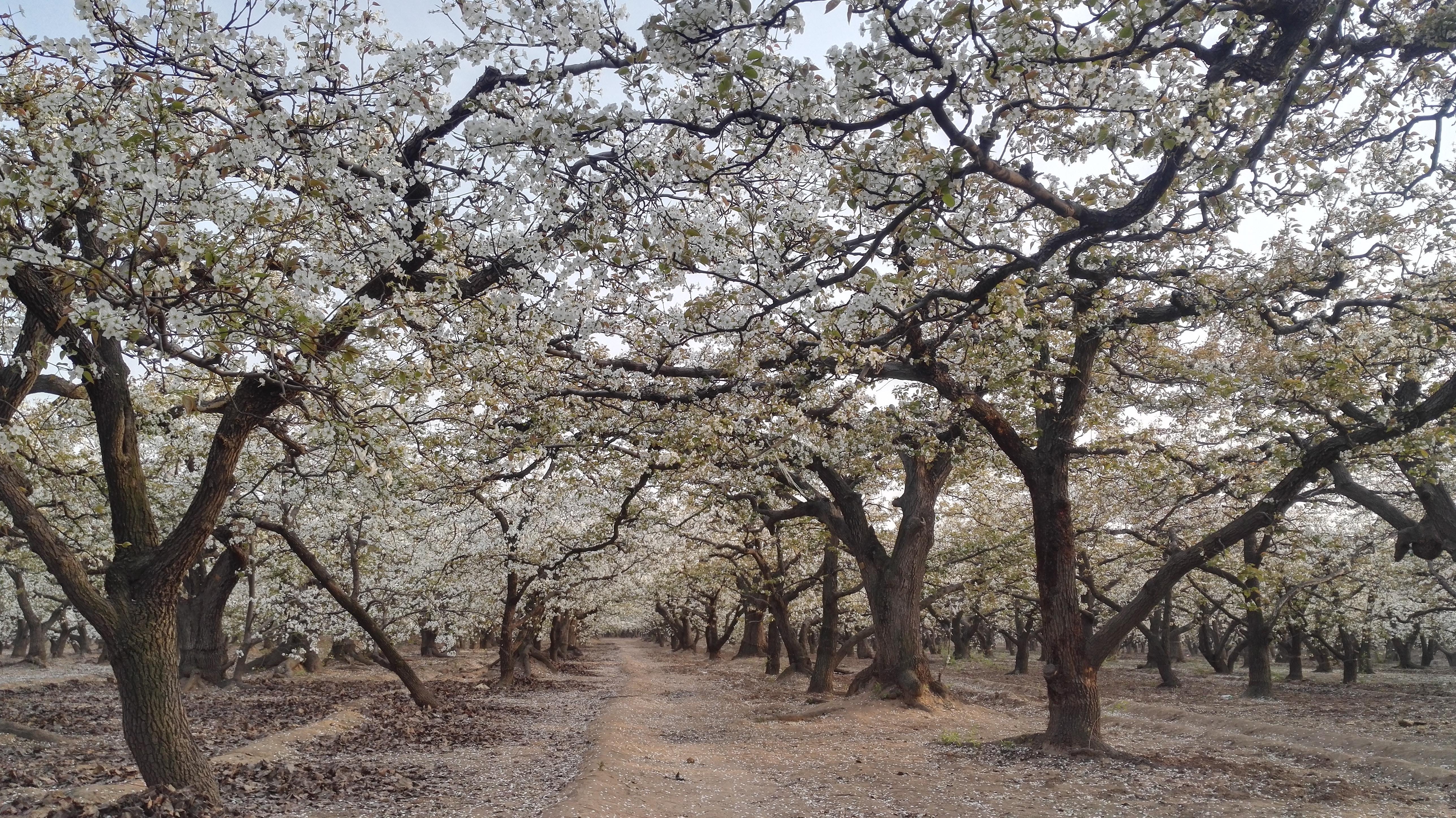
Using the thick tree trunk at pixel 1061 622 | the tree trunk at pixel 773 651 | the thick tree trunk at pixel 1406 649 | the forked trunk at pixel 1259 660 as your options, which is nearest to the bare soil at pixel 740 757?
the thick tree trunk at pixel 1061 622

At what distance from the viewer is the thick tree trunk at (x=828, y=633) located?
22047mm

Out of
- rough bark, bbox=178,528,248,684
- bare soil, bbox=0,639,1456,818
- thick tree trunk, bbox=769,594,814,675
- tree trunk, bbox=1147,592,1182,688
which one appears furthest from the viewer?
tree trunk, bbox=1147,592,1182,688

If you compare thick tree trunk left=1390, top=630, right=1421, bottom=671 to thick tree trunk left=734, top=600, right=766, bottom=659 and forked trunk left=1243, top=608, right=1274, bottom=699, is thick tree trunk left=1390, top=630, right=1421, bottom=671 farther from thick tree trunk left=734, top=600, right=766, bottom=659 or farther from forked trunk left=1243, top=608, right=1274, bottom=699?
thick tree trunk left=734, top=600, right=766, bottom=659

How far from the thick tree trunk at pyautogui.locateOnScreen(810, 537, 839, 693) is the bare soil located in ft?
4.24

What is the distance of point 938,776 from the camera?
10.3 m

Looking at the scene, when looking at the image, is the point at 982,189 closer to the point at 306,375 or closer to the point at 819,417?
the point at 819,417

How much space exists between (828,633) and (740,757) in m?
10.3

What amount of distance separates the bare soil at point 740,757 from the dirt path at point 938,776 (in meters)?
0.05

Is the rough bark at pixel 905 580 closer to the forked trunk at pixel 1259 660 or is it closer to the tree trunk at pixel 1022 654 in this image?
the forked trunk at pixel 1259 660

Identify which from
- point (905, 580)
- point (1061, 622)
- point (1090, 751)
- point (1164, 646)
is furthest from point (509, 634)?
point (1164, 646)

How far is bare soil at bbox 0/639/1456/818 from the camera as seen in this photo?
8.68 m

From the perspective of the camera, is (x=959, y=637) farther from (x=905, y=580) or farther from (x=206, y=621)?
(x=206, y=621)

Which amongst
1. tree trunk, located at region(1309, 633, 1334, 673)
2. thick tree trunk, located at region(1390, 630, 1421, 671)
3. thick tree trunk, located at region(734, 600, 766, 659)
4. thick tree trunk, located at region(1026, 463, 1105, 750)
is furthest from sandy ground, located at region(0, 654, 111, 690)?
thick tree trunk, located at region(1390, 630, 1421, 671)

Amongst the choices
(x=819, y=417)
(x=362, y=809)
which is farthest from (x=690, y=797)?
(x=819, y=417)
